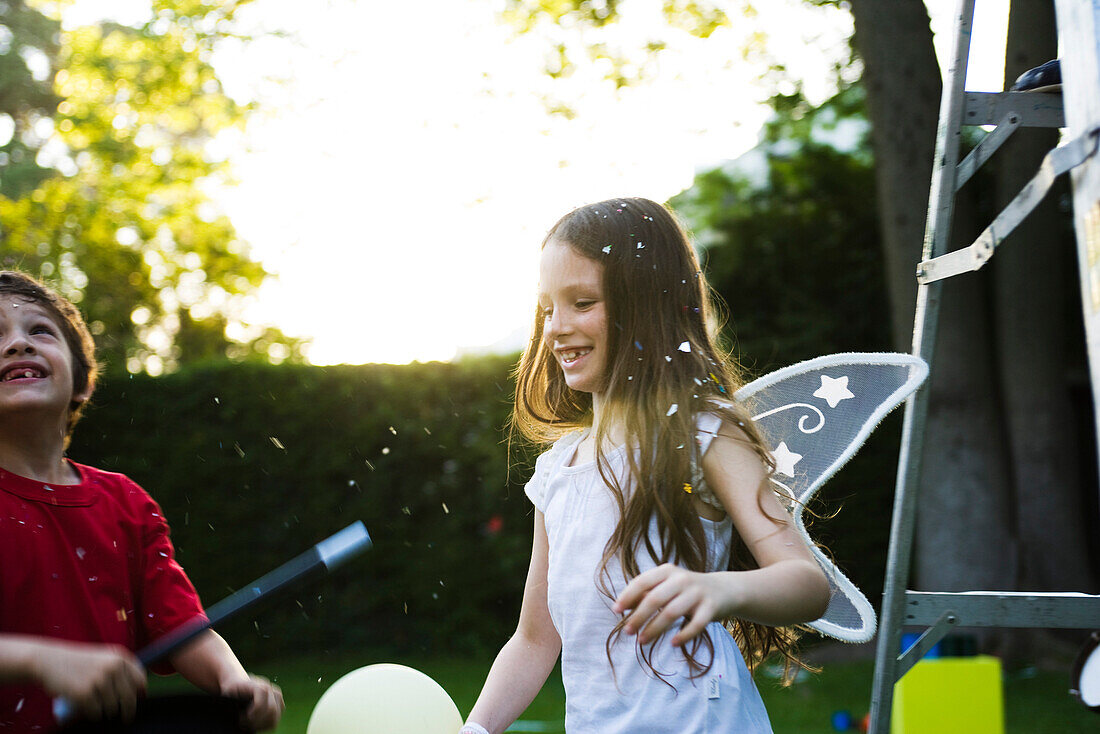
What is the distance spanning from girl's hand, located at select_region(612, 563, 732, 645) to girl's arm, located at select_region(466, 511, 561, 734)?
0.57 meters

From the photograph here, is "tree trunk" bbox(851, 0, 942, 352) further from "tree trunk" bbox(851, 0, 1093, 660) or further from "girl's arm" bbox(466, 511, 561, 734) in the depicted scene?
"girl's arm" bbox(466, 511, 561, 734)

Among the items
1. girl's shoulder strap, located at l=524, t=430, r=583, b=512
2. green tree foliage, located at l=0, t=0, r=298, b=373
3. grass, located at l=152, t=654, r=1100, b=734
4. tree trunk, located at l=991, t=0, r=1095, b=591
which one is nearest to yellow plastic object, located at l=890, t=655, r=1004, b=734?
grass, located at l=152, t=654, r=1100, b=734

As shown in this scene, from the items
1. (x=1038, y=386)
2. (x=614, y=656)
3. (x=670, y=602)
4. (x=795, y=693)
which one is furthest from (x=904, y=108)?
(x=670, y=602)

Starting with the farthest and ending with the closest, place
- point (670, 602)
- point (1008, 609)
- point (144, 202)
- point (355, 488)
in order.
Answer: point (144, 202), point (355, 488), point (1008, 609), point (670, 602)

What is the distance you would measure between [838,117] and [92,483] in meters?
8.76

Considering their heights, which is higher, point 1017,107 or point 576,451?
point 1017,107

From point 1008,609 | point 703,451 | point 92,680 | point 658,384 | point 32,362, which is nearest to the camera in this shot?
point 92,680

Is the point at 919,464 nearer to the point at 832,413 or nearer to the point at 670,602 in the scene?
the point at 832,413

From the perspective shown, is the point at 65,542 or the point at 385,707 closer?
the point at 65,542

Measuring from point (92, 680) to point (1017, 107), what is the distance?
7.43 feet

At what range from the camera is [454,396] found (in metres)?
7.91

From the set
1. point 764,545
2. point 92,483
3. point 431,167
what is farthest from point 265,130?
point 764,545

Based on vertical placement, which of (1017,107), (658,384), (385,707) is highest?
(1017,107)

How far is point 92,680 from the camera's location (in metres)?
1.42
